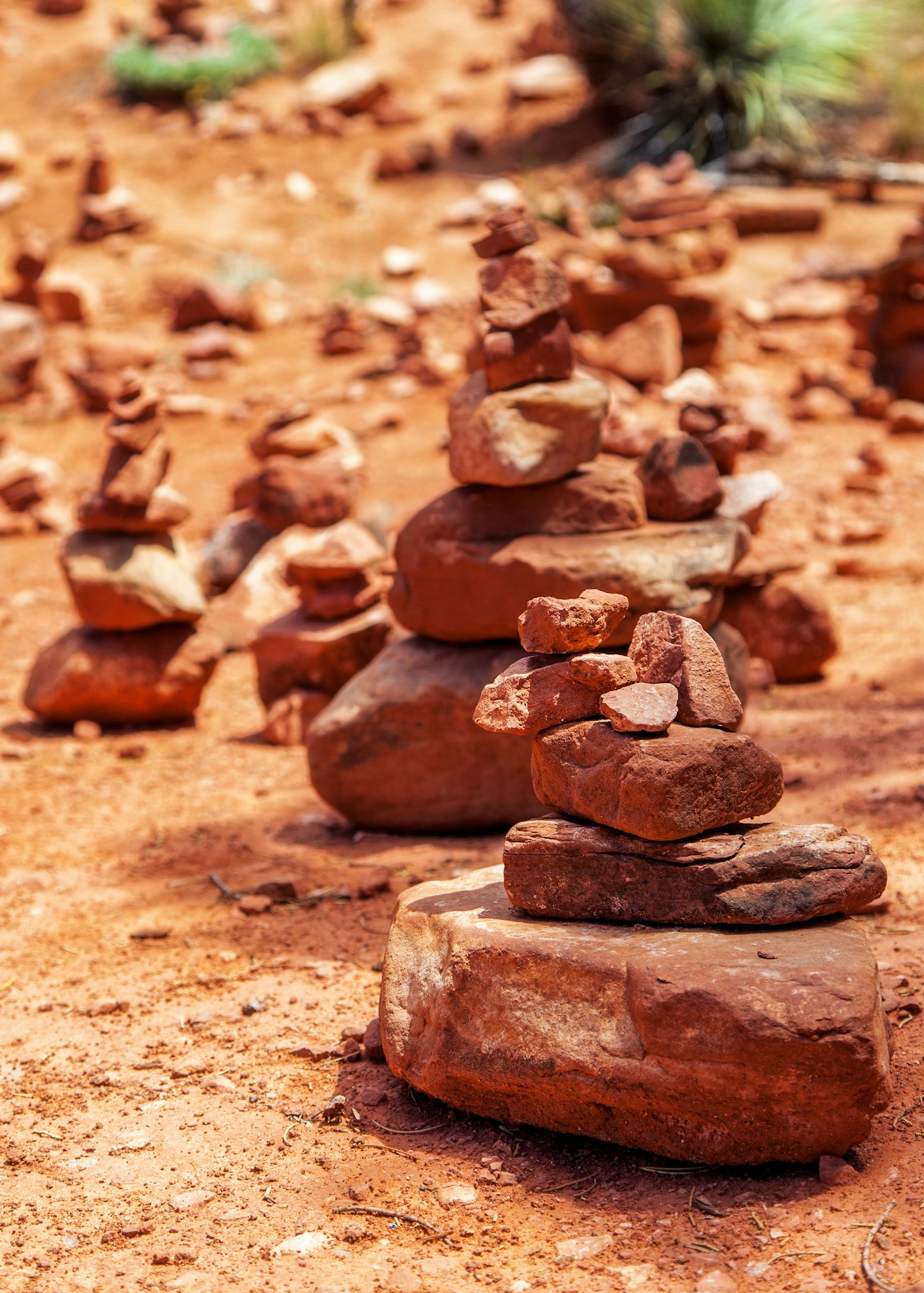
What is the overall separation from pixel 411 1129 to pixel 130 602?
3.47 m

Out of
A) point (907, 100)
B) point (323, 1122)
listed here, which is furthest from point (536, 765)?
point (907, 100)

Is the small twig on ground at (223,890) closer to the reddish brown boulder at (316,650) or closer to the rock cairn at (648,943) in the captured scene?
the rock cairn at (648,943)

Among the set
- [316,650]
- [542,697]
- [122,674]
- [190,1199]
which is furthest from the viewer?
[122,674]

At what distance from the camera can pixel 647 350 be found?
962 centimetres

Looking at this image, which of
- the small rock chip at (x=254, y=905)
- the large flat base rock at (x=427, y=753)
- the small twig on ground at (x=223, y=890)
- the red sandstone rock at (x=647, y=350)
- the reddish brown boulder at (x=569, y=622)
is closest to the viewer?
the reddish brown boulder at (x=569, y=622)

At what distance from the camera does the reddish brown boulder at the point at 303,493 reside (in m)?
7.43

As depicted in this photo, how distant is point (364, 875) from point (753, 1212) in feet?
6.79

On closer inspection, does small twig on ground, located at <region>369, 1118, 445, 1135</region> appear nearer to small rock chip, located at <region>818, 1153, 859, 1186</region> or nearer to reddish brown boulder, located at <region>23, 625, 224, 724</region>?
small rock chip, located at <region>818, 1153, 859, 1186</region>

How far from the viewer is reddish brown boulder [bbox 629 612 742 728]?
3.07 m

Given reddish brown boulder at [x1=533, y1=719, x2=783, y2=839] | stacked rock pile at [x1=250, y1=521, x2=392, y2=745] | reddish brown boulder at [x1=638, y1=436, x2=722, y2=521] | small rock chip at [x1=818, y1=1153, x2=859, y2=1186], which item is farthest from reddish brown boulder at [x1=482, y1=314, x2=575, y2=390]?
small rock chip at [x1=818, y1=1153, x2=859, y2=1186]

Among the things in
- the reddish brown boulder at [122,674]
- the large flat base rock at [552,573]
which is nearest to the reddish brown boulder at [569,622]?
the large flat base rock at [552,573]

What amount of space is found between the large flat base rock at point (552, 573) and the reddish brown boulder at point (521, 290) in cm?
70

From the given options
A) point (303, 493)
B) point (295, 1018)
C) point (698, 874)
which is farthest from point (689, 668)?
point (303, 493)

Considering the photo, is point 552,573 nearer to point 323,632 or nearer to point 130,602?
point 323,632
